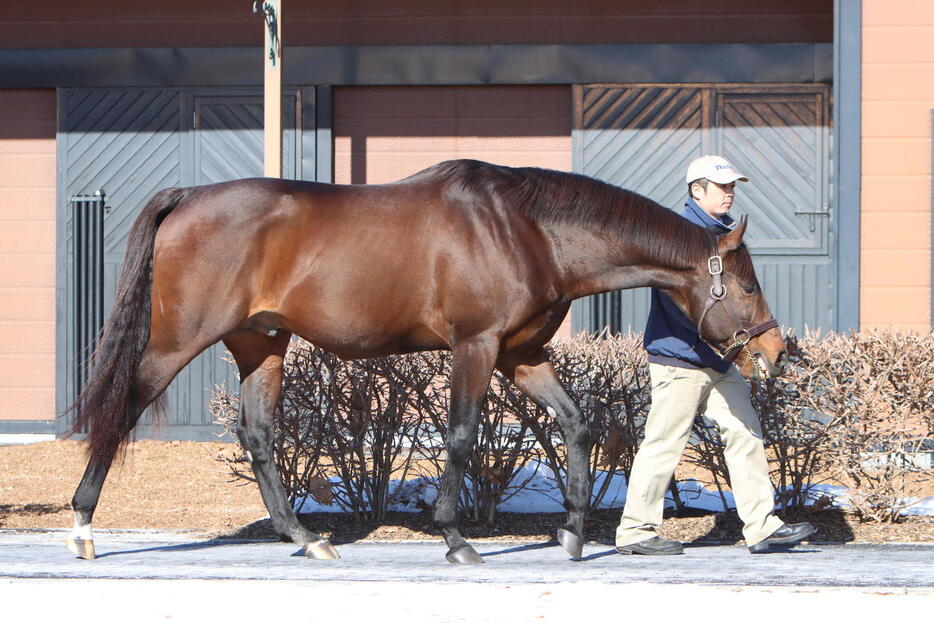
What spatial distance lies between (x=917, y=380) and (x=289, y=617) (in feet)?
12.4

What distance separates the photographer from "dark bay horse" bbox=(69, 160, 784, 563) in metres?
5.92

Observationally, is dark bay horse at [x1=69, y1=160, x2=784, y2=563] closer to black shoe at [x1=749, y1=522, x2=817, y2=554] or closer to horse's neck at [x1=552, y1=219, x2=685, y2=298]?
horse's neck at [x1=552, y1=219, x2=685, y2=298]

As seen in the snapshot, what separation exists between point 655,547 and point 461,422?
1.13 meters

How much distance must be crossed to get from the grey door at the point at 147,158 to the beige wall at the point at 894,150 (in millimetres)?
4851

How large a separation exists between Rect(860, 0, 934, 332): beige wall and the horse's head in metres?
4.20

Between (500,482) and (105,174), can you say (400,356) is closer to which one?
(500,482)

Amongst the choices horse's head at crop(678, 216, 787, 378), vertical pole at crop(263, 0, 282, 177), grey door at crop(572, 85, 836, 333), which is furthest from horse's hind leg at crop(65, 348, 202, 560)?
grey door at crop(572, 85, 836, 333)

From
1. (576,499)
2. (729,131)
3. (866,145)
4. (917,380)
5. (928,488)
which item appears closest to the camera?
(576,499)

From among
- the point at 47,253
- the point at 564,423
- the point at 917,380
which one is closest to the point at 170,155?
the point at 47,253

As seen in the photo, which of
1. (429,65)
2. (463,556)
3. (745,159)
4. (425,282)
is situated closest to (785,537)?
(463,556)

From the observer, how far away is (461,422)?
236 inches

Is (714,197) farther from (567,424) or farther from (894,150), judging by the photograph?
(894,150)

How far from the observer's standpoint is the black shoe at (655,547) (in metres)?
6.04

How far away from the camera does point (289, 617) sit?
15.5 feet
